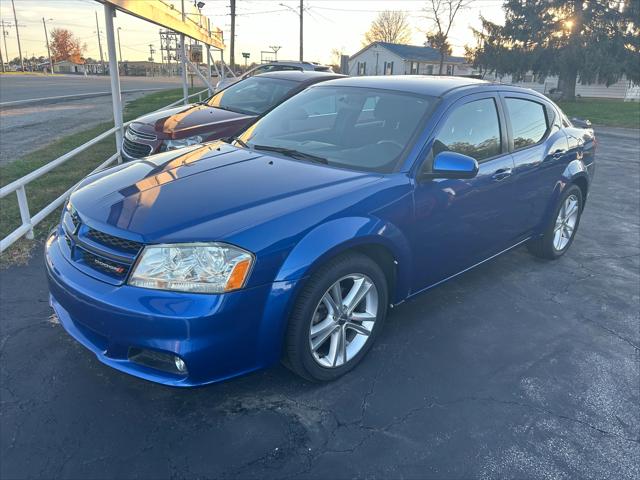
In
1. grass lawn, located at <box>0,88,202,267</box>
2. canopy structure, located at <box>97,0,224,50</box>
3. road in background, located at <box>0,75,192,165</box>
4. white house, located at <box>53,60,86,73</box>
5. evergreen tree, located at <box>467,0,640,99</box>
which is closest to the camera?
grass lawn, located at <box>0,88,202,267</box>

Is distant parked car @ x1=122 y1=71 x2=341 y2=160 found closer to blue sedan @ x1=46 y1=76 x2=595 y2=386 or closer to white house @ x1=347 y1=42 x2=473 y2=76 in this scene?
blue sedan @ x1=46 y1=76 x2=595 y2=386

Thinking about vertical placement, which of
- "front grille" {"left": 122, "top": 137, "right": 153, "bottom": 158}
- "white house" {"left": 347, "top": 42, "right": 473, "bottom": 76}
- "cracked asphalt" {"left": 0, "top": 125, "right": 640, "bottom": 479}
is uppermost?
"white house" {"left": 347, "top": 42, "right": 473, "bottom": 76}

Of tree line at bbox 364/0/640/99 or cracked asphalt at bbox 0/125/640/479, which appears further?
tree line at bbox 364/0/640/99

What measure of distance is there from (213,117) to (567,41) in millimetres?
29539

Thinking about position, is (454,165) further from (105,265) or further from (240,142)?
(105,265)

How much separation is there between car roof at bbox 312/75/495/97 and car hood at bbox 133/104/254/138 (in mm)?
2759

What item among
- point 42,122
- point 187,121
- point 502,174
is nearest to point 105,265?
point 502,174

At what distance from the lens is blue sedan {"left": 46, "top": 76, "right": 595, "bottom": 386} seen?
241cm

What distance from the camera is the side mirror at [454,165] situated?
10.3 feet

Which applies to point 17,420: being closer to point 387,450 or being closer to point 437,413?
point 387,450

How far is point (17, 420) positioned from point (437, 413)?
87.5 inches

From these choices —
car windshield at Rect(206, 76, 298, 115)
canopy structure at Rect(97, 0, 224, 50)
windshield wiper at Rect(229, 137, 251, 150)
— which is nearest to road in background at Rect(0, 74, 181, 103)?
canopy structure at Rect(97, 0, 224, 50)

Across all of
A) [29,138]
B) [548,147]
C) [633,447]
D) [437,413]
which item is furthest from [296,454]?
[29,138]

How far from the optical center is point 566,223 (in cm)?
518
